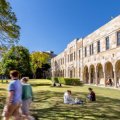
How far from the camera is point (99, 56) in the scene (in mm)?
36875

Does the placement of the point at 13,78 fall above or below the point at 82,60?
below

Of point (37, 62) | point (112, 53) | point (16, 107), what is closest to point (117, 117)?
point (16, 107)

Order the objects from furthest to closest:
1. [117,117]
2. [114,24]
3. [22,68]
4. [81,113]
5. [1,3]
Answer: [22,68] → [114,24] → [1,3] → [81,113] → [117,117]

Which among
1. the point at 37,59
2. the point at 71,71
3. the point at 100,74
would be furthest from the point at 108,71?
the point at 37,59

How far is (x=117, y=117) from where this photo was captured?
35.3 feet

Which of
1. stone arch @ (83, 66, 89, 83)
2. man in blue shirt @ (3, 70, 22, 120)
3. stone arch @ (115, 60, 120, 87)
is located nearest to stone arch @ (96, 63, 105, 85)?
stone arch @ (115, 60, 120, 87)

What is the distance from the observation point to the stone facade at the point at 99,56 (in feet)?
103

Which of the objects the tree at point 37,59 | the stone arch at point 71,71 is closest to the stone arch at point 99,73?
the stone arch at point 71,71

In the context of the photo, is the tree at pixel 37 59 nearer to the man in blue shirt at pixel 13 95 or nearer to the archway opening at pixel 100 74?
the archway opening at pixel 100 74

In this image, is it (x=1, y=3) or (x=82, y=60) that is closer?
(x=1, y=3)

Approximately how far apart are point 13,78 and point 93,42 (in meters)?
33.1

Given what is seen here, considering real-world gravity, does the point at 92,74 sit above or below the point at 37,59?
below

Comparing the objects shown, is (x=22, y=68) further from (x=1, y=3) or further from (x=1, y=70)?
(x=1, y=3)

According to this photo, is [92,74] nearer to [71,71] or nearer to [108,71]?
[108,71]
